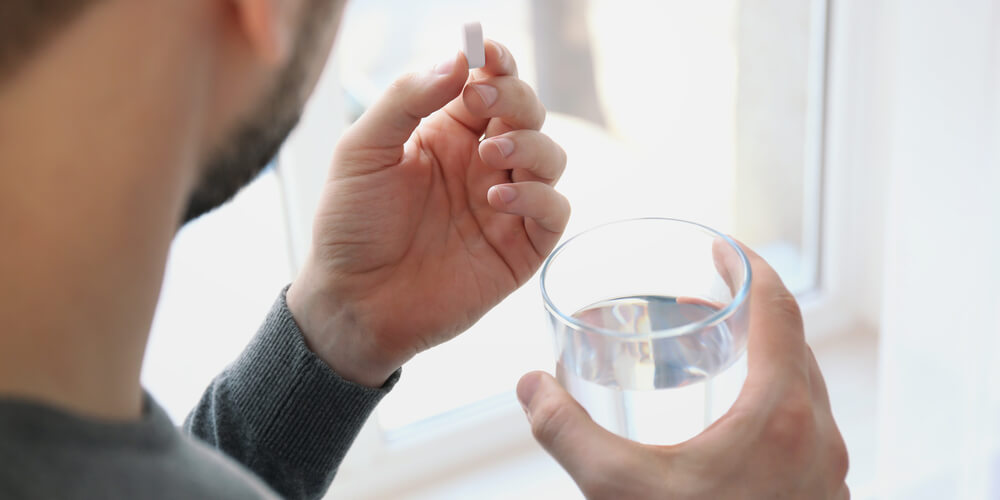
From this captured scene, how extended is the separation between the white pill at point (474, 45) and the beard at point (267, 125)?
0.12 meters

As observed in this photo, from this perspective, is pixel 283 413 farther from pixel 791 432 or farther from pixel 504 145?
pixel 791 432

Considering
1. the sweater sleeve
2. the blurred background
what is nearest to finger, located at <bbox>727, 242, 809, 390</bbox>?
the sweater sleeve

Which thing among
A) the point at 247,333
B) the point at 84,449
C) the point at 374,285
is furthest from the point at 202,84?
the point at 247,333

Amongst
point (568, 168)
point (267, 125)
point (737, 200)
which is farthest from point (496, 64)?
point (737, 200)

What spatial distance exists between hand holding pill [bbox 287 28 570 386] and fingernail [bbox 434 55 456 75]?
0.08 ft

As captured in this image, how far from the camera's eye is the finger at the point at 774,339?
0.63m

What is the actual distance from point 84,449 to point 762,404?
40 centimetres

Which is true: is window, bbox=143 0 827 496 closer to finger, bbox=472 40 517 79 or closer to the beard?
finger, bbox=472 40 517 79

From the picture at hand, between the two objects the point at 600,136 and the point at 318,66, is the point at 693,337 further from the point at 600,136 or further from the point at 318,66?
the point at 600,136

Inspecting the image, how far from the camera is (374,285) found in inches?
31.6

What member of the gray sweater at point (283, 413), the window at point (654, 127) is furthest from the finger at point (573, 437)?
the window at point (654, 127)

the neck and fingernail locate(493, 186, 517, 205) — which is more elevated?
the neck

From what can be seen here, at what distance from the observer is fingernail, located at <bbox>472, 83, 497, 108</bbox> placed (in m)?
0.73

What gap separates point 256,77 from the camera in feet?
1.82
